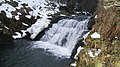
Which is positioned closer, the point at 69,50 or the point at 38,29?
the point at 69,50

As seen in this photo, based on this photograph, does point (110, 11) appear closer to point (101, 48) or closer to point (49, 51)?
point (101, 48)

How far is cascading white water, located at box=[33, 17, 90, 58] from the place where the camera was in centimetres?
2108

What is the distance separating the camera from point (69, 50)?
68.1 ft

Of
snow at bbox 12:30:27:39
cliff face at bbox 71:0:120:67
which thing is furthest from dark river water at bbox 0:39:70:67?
Answer: cliff face at bbox 71:0:120:67

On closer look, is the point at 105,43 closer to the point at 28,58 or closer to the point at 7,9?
the point at 28,58

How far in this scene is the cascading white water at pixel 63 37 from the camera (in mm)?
21078

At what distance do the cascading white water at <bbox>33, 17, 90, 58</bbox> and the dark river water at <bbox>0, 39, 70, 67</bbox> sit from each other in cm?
96

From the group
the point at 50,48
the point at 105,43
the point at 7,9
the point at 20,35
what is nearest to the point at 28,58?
the point at 50,48

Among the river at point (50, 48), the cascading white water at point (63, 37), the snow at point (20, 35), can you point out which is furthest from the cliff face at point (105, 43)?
the snow at point (20, 35)

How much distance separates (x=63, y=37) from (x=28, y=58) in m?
5.13

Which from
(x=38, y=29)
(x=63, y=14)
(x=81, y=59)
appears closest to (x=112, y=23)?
(x=81, y=59)

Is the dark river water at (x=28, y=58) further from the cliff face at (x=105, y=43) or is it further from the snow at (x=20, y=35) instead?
the cliff face at (x=105, y=43)

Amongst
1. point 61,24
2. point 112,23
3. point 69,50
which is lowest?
point 69,50

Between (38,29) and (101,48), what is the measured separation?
14.1m
